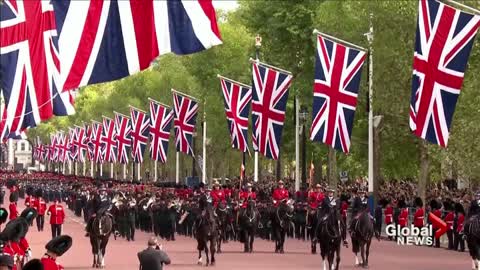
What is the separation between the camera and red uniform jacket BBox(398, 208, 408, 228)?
43.1 meters

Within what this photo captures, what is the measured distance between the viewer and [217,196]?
41.1 m

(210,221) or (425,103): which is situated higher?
(425,103)

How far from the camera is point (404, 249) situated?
40.8 metres

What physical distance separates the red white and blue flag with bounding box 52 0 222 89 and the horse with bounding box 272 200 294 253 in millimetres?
21256

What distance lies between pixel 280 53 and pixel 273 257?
32.8m

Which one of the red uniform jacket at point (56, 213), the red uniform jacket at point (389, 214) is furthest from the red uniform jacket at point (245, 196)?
the red uniform jacket at point (56, 213)

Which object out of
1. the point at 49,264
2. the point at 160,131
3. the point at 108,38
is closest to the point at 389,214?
the point at 160,131

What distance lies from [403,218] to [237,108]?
9.54 meters

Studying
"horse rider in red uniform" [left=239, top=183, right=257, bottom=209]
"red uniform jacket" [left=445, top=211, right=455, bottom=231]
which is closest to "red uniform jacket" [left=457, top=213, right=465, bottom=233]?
"red uniform jacket" [left=445, top=211, right=455, bottom=231]

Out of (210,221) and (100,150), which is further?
(100,150)

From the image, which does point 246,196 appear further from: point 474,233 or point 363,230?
point 474,233

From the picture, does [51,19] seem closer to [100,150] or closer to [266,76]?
[266,76]

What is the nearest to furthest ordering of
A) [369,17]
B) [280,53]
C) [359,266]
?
[359,266] → [369,17] → [280,53]

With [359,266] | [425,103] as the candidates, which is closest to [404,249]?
[359,266]
